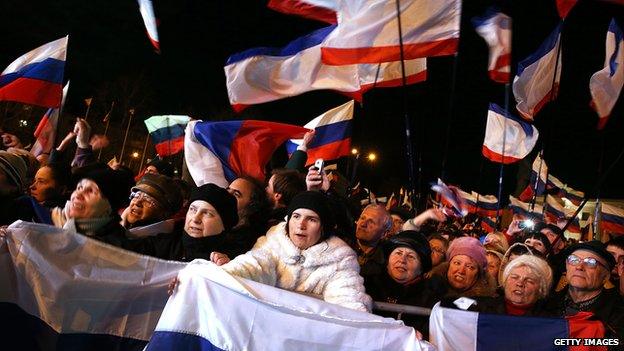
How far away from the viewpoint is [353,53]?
22.4 ft

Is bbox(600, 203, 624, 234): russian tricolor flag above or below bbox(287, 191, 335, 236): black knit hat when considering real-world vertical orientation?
below

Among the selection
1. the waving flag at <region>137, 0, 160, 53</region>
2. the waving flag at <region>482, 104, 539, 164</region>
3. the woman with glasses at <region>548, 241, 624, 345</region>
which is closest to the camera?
the woman with glasses at <region>548, 241, 624, 345</region>

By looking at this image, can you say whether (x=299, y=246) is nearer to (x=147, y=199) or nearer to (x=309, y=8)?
(x=147, y=199)

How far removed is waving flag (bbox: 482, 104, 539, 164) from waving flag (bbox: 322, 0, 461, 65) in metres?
5.78

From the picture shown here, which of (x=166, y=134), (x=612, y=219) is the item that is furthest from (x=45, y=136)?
(x=612, y=219)

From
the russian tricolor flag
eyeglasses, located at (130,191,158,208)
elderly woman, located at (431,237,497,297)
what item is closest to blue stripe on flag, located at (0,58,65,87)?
eyeglasses, located at (130,191,158,208)

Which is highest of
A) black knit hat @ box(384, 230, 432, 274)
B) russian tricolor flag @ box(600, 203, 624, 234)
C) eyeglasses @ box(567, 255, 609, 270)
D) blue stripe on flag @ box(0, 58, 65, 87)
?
blue stripe on flag @ box(0, 58, 65, 87)

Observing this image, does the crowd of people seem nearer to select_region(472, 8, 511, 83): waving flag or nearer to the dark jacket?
the dark jacket

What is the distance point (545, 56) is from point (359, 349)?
8.84m

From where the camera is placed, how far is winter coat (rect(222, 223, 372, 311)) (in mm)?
3555

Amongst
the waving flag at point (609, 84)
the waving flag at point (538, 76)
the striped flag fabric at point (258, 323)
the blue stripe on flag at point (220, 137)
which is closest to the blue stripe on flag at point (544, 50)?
the waving flag at point (538, 76)

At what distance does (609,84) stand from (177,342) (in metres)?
8.59

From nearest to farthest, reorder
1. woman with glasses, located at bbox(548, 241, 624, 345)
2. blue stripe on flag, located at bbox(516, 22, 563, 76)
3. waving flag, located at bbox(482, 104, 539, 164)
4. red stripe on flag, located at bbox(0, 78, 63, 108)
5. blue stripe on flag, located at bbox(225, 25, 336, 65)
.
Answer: woman with glasses, located at bbox(548, 241, 624, 345) < blue stripe on flag, located at bbox(225, 25, 336, 65) < red stripe on flag, located at bbox(0, 78, 63, 108) < blue stripe on flag, located at bbox(516, 22, 563, 76) < waving flag, located at bbox(482, 104, 539, 164)

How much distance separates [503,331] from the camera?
3.36 meters
